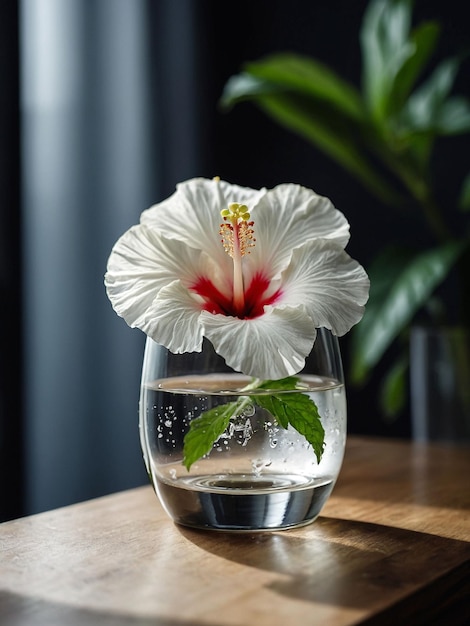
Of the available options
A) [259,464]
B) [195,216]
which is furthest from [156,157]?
[259,464]

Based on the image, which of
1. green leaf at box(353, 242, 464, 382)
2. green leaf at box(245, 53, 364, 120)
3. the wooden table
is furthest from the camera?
green leaf at box(245, 53, 364, 120)

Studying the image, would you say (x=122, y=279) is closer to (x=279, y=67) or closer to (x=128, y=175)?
(x=279, y=67)

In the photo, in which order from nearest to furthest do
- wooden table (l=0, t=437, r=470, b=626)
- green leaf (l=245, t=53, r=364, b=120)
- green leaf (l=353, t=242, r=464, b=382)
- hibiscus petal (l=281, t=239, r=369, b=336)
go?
1. wooden table (l=0, t=437, r=470, b=626)
2. hibiscus petal (l=281, t=239, r=369, b=336)
3. green leaf (l=353, t=242, r=464, b=382)
4. green leaf (l=245, t=53, r=364, b=120)

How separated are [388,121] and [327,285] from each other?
109 centimetres

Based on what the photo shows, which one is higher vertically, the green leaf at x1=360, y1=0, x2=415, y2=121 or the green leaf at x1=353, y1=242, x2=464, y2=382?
the green leaf at x1=360, y1=0, x2=415, y2=121

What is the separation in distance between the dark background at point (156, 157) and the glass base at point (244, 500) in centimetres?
94

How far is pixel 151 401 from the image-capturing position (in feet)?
2.33

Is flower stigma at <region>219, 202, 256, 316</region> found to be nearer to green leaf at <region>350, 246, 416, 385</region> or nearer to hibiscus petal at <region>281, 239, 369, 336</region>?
hibiscus petal at <region>281, 239, 369, 336</region>

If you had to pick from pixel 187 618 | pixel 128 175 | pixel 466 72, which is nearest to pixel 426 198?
pixel 466 72

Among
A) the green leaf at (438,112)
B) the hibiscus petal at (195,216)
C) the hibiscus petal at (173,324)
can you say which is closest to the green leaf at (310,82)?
the green leaf at (438,112)

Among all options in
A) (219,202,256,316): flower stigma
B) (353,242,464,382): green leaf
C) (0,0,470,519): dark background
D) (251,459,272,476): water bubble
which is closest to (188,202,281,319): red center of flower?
(219,202,256,316): flower stigma

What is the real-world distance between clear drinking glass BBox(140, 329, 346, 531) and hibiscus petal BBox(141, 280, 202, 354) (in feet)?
0.17

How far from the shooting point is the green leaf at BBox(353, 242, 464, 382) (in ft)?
4.92

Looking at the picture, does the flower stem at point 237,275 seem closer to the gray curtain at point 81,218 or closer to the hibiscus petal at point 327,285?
the hibiscus petal at point 327,285
